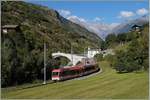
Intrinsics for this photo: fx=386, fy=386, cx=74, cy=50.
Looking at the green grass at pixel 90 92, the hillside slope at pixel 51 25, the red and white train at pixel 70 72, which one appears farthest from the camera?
the hillside slope at pixel 51 25

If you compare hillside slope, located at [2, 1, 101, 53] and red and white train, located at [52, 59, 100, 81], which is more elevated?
hillside slope, located at [2, 1, 101, 53]

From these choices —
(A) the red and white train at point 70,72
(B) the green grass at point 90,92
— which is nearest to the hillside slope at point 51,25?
(A) the red and white train at point 70,72

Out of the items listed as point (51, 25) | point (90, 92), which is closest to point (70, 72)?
point (90, 92)

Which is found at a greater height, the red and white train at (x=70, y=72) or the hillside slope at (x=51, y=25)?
the hillside slope at (x=51, y=25)

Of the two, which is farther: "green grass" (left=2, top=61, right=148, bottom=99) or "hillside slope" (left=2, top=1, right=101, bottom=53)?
"hillside slope" (left=2, top=1, right=101, bottom=53)

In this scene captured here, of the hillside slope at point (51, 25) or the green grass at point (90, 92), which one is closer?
the green grass at point (90, 92)

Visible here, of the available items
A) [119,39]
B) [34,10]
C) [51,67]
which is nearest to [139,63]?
[51,67]

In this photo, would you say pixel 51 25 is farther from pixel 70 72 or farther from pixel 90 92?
pixel 90 92

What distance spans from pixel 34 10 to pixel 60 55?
9006 centimetres

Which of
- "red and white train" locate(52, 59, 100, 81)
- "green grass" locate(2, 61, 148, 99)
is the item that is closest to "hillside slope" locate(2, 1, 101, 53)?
"red and white train" locate(52, 59, 100, 81)

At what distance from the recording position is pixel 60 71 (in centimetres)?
3700

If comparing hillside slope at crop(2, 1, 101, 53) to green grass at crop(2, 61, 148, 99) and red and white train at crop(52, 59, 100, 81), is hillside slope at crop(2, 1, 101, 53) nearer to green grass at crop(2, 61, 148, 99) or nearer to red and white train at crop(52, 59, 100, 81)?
red and white train at crop(52, 59, 100, 81)

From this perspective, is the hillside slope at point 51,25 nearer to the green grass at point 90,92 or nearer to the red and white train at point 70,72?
the red and white train at point 70,72

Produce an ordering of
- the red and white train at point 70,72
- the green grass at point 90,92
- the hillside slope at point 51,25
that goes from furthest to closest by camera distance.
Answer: the hillside slope at point 51,25, the red and white train at point 70,72, the green grass at point 90,92
